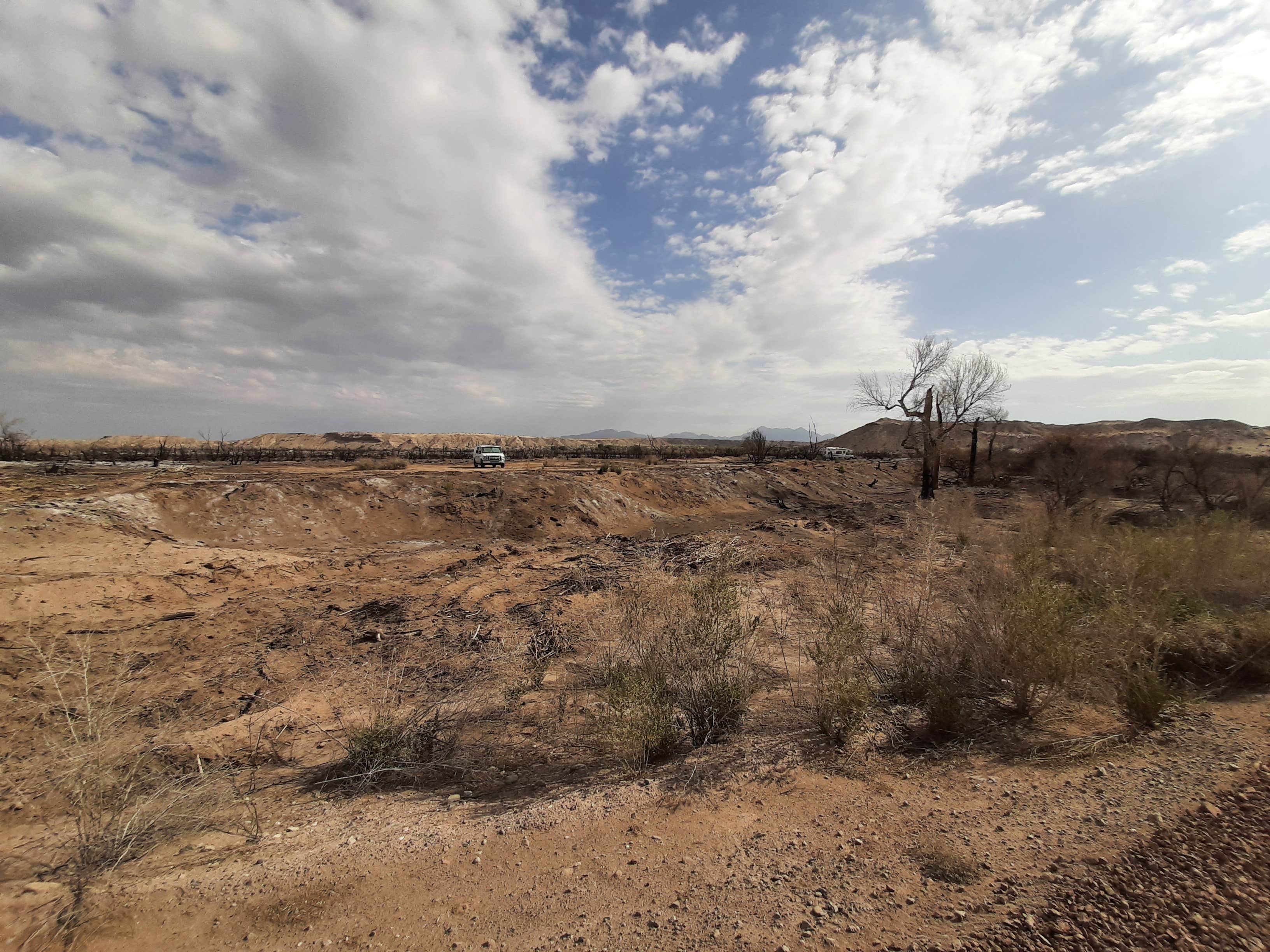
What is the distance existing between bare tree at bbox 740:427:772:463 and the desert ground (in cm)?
3745

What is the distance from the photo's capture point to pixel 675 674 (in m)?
4.92

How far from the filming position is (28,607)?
26.2 ft

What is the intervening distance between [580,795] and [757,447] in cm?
4545

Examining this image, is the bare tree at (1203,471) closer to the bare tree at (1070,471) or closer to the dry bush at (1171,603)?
the bare tree at (1070,471)

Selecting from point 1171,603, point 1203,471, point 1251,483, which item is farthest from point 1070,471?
point 1171,603

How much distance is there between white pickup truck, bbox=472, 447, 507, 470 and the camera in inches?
1398

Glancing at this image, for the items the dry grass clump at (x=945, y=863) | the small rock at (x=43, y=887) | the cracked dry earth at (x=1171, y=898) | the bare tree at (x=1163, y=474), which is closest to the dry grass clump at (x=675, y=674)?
the dry grass clump at (x=945, y=863)

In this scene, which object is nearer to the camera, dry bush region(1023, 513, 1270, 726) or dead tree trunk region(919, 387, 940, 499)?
dry bush region(1023, 513, 1270, 726)

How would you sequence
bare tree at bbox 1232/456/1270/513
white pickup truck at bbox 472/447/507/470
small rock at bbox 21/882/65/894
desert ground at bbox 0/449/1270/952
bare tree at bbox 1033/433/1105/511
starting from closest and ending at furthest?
desert ground at bbox 0/449/1270/952
small rock at bbox 21/882/65/894
bare tree at bbox 1232/456/1270/513
bare tree at bbox 1033/433/1105/511
white pickup truck at bbox 472/447/507/470

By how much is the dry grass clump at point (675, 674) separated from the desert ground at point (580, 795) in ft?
0.24

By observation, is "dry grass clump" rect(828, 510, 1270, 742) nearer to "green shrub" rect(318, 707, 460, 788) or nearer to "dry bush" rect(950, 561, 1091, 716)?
"dry bush" rect(950, 561, 1091, 716)

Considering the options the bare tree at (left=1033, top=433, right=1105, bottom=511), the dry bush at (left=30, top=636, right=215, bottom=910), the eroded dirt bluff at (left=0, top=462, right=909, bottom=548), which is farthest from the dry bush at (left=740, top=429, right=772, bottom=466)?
the dry bush at (left=30, top=636, right=215, bottom=910)

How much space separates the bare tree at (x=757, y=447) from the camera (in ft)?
152

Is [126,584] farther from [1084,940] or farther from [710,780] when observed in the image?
[1084,940]
